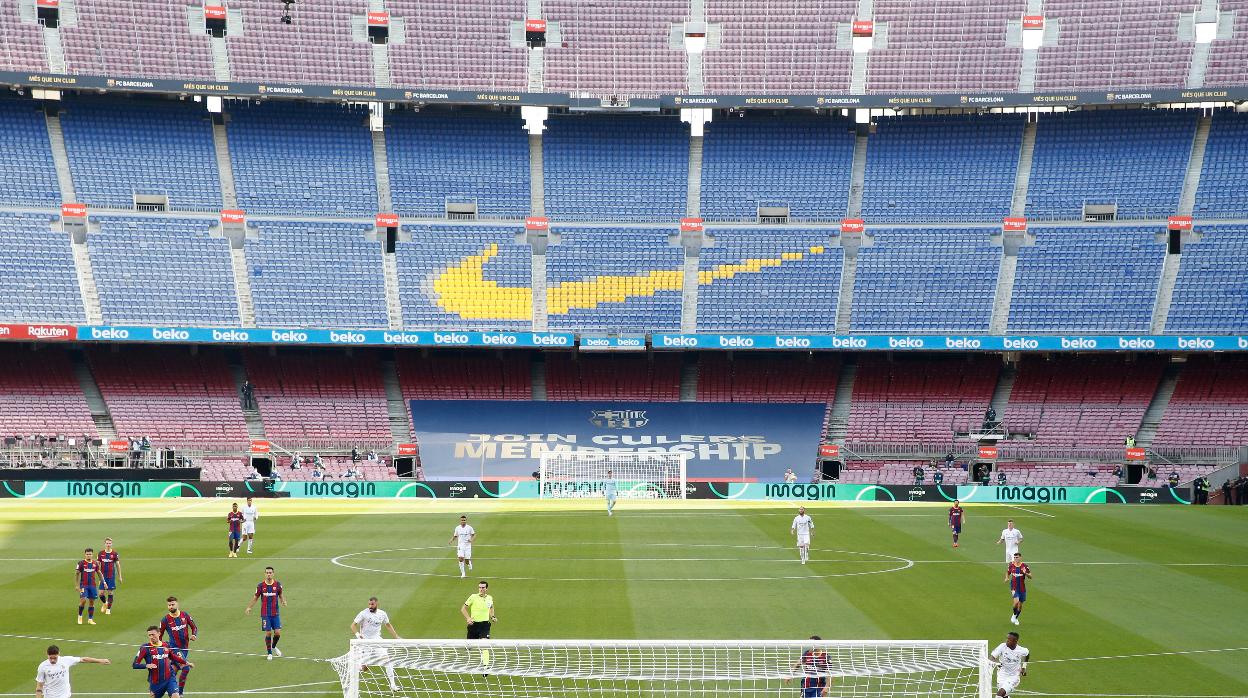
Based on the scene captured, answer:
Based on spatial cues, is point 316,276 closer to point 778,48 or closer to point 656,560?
point 778,48

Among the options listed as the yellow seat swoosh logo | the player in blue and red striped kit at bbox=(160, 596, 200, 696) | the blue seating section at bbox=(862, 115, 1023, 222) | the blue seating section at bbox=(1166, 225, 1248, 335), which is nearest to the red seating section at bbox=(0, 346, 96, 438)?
the yellow seat swoosh logo

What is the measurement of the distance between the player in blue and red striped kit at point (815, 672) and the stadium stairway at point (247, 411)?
47.2 m

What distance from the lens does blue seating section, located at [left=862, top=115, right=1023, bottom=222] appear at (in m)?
63.1

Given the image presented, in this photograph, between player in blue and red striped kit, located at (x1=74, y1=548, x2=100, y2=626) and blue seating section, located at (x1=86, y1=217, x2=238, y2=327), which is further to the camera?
blue seating section, located at (x1=86, y1=217, x2=238, y2=327)

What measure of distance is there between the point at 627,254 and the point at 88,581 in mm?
42587

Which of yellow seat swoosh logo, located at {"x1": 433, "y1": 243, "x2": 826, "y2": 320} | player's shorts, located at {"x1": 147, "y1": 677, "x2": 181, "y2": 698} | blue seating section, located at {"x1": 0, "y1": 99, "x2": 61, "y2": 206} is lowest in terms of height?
player's shorts, located at {"x1": 147, "y1": 677, "x2": 181, "y2": 698}

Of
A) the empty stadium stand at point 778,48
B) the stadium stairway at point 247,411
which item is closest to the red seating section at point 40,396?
the stadium stairway at point 247,411

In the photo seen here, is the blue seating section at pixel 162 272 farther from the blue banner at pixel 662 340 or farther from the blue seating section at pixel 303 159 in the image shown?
the blue seating section at pixel 303 159

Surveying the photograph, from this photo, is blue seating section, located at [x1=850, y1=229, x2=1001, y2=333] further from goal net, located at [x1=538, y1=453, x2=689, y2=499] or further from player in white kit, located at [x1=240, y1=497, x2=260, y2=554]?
player in white kit, located at [x1=240, y1=497, x2=260, y2=554]

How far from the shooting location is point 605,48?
65.4m

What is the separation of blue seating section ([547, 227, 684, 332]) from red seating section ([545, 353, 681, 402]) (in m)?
3.89

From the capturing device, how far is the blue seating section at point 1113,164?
62062mm

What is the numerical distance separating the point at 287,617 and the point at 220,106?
46.2m

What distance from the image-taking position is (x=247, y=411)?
A: 5969 centimetres
